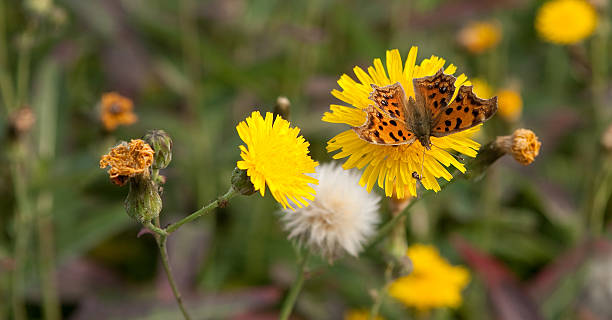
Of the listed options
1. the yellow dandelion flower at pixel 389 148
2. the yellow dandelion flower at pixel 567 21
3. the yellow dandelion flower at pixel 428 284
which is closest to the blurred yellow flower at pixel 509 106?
the yellow dandelion flower at pixel 567 21

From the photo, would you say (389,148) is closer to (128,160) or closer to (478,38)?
(128,160)

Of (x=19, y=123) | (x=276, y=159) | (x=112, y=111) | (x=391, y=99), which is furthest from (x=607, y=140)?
(x=19, y=123)

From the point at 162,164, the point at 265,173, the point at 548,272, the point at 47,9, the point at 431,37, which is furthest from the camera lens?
the point at 431,37

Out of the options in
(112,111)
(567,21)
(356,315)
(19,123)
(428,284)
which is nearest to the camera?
(19,123)

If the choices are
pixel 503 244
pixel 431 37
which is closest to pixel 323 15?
pixel 431 37

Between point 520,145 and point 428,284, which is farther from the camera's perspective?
point 428,284

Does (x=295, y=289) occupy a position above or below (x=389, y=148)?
below

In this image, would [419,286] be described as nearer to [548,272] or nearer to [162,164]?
[548,272]
